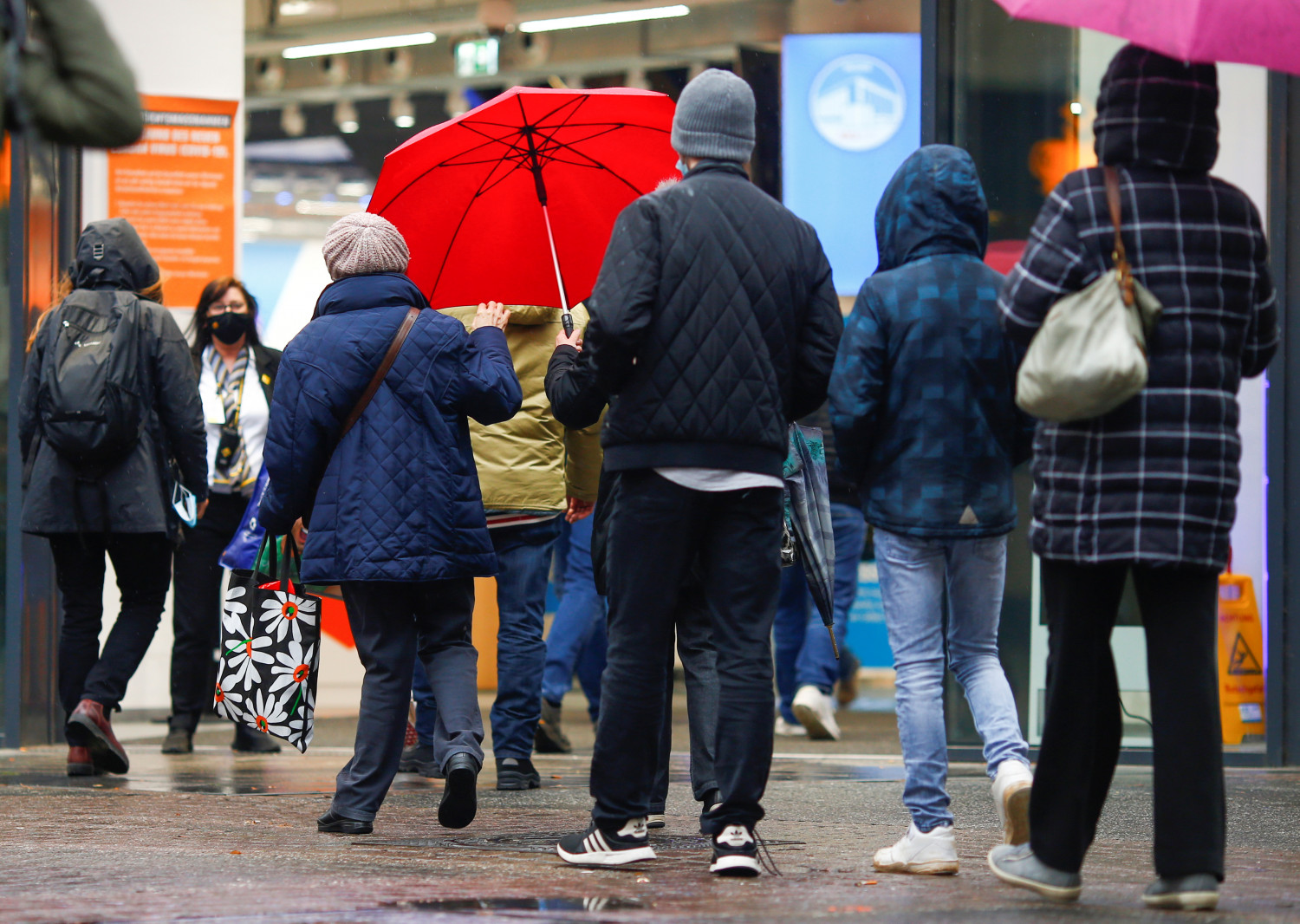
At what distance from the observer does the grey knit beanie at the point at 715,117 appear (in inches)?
173

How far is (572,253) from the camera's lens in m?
5.85

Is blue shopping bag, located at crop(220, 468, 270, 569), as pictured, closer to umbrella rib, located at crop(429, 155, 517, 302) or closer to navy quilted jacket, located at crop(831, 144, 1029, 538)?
umbrella rib, located at crop(429, 155, 517, 302)

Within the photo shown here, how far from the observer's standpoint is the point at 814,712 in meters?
8.01

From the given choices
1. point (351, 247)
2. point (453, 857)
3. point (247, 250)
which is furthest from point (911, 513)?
point (247, 250)

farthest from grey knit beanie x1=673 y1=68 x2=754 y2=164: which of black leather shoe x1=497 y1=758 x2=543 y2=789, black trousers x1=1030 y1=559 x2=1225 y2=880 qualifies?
black leather shoe x1=497 y1=758 x2=543 y2=789

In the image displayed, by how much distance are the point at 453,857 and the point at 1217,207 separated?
258 cm

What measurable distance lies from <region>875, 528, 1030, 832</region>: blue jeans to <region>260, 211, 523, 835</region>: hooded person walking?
1273 mm

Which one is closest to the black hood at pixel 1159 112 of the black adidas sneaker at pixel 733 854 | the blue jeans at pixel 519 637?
the black adidas sneaker at pixel 733 854

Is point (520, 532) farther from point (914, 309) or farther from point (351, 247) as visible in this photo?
point (914, 309)

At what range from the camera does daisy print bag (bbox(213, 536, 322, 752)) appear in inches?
210

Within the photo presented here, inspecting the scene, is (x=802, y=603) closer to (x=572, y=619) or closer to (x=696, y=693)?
(x=572, y=619)

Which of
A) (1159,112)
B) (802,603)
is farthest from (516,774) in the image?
(1159,112)

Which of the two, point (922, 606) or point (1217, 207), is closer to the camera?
point (1217, 207)

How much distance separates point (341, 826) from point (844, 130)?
5.30m
